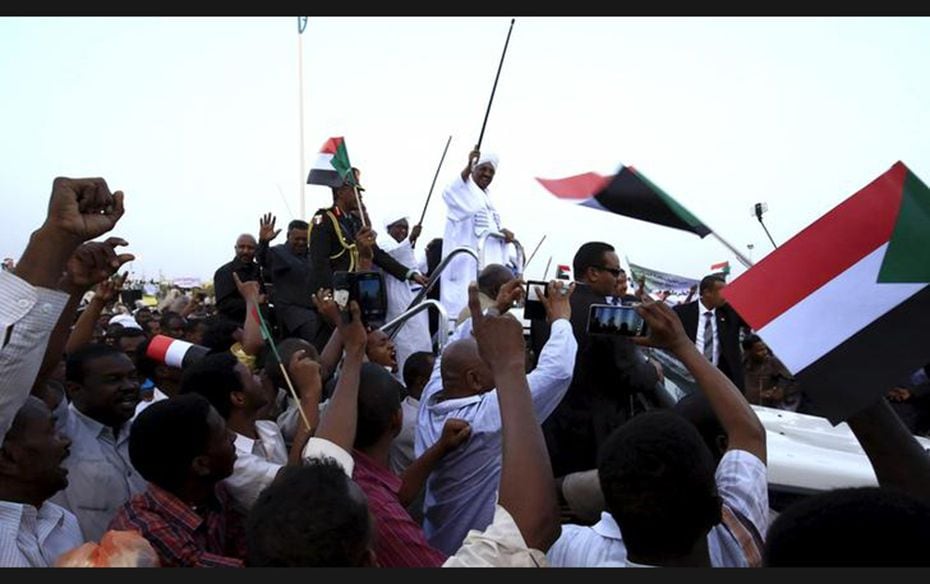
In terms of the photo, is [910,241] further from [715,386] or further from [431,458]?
[431,458]

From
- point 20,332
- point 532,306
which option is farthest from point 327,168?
point 20,332

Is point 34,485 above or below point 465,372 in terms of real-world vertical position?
below

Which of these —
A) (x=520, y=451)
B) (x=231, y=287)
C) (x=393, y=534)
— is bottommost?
(x=231, y=287)

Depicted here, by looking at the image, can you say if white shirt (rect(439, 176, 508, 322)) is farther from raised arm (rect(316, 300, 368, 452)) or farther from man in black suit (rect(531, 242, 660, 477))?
raised arm (rect(316, 300, 368, 452))

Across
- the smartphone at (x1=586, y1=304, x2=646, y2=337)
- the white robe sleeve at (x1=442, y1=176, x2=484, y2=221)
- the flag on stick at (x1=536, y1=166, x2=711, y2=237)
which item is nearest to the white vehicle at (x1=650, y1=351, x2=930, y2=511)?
the smartphone at (x1=586, y1=304, x2=646, y2=337)

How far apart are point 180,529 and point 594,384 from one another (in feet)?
9.01

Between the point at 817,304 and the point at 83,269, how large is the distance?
2.27 meters

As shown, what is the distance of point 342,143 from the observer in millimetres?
6164

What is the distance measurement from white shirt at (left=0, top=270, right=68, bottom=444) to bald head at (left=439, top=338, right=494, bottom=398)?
1394 millimetres

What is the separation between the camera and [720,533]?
215 centimetres

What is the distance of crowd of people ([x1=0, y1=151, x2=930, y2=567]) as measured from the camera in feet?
5.68

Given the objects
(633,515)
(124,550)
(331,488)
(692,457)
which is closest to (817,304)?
(692,457)

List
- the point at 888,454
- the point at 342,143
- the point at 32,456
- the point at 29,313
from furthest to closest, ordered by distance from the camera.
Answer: the point at 342,143 → the point at 32,456 → the point at 888,454 → the point at 29,313

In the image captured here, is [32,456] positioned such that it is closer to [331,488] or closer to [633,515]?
[331,488]
